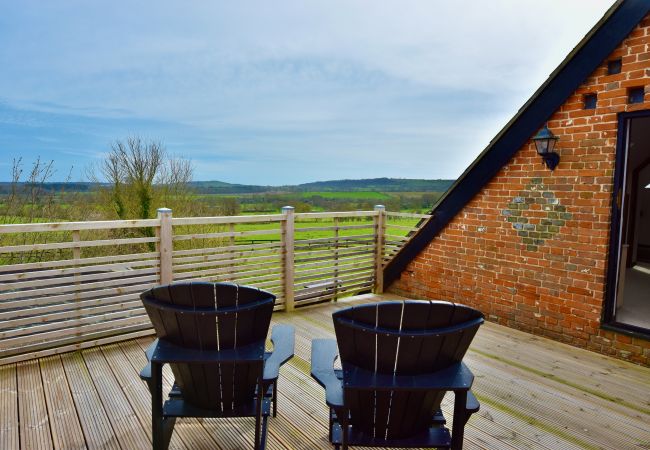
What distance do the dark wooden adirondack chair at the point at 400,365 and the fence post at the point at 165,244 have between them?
299 cm

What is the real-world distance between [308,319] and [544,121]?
3.63 metres

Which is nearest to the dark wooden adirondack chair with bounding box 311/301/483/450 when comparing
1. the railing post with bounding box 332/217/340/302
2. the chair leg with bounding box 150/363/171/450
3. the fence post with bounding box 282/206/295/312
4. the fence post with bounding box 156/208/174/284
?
the chair leg with bounding box 150/363/171/450

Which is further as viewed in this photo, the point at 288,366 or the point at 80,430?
→ the point at 288,366

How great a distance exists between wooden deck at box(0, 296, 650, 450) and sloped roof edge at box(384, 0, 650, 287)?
2019 millimetres

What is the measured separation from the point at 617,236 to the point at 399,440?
3.40m

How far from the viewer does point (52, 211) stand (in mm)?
8648

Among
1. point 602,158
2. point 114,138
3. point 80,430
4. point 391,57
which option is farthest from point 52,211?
point 602,158

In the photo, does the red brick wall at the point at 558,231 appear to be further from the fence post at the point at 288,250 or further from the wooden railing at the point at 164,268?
the fence post at the point at 288,250

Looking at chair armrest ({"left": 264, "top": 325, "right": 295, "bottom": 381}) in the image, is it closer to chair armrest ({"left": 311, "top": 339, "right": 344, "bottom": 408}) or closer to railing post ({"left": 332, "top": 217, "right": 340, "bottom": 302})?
chair armrest ({"left": 311, "top": 339, "right": 344, "bottom": 408})

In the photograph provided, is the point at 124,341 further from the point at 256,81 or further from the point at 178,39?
the point at 256,81

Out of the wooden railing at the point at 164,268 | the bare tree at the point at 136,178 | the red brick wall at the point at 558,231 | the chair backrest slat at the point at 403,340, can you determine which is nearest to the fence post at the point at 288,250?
the wooden railing at the point at 164,268

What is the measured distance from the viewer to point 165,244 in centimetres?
446

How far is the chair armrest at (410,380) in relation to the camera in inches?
71.4

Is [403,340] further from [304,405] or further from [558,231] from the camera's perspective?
[558,231]
